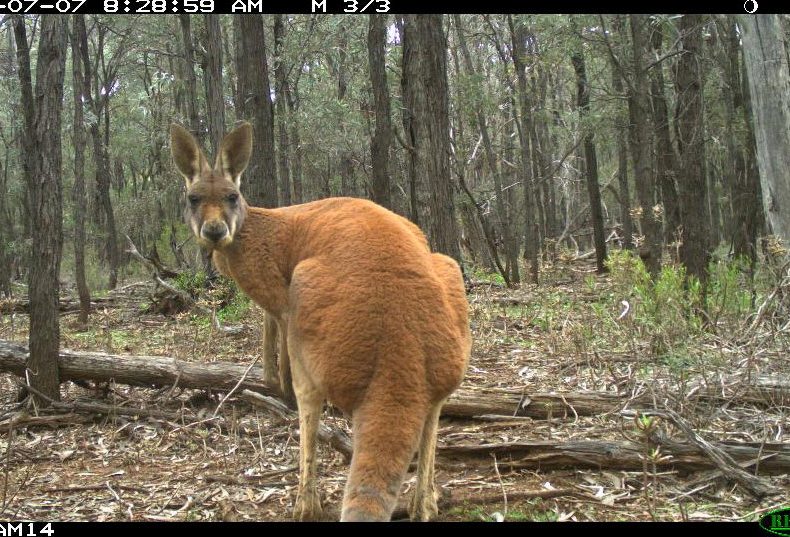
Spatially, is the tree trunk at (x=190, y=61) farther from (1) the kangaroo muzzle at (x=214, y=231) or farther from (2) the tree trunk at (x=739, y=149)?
(1) the kangaroo muzzle at (x=214, y=231)

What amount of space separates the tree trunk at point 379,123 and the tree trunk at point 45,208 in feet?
22.5

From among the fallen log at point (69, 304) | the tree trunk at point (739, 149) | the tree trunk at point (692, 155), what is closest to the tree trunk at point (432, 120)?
the tree trunk at point (692, 155)

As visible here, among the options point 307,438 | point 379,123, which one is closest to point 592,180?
point 379,123

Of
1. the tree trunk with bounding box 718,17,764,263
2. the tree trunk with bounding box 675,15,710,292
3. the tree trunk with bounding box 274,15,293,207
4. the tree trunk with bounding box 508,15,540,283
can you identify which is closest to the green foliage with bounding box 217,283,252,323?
the tree trunk with bounding box 675,15,710,292

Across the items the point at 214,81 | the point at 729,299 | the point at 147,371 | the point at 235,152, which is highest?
the point at 214,81

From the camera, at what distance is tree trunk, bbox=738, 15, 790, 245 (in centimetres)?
613

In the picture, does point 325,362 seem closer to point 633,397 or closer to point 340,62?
point 633,397

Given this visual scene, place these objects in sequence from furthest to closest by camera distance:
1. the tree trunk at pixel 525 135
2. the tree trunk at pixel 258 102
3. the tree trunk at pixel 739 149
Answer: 1. the tree trunk at pixel 525 135
2. the tree trunk at pixel 739 149
3. the tree trunk at pixel 258 102

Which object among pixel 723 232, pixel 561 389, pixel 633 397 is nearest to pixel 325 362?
pixel 633 397

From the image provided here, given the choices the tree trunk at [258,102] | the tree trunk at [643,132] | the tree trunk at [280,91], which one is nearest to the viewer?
the tree trunk at [258,102]

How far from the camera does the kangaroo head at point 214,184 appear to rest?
156 inches

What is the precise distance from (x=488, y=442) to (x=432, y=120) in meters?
4.80

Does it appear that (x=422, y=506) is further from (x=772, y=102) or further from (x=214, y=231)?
(x=772, y=102)

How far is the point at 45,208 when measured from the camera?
6.06 meters
